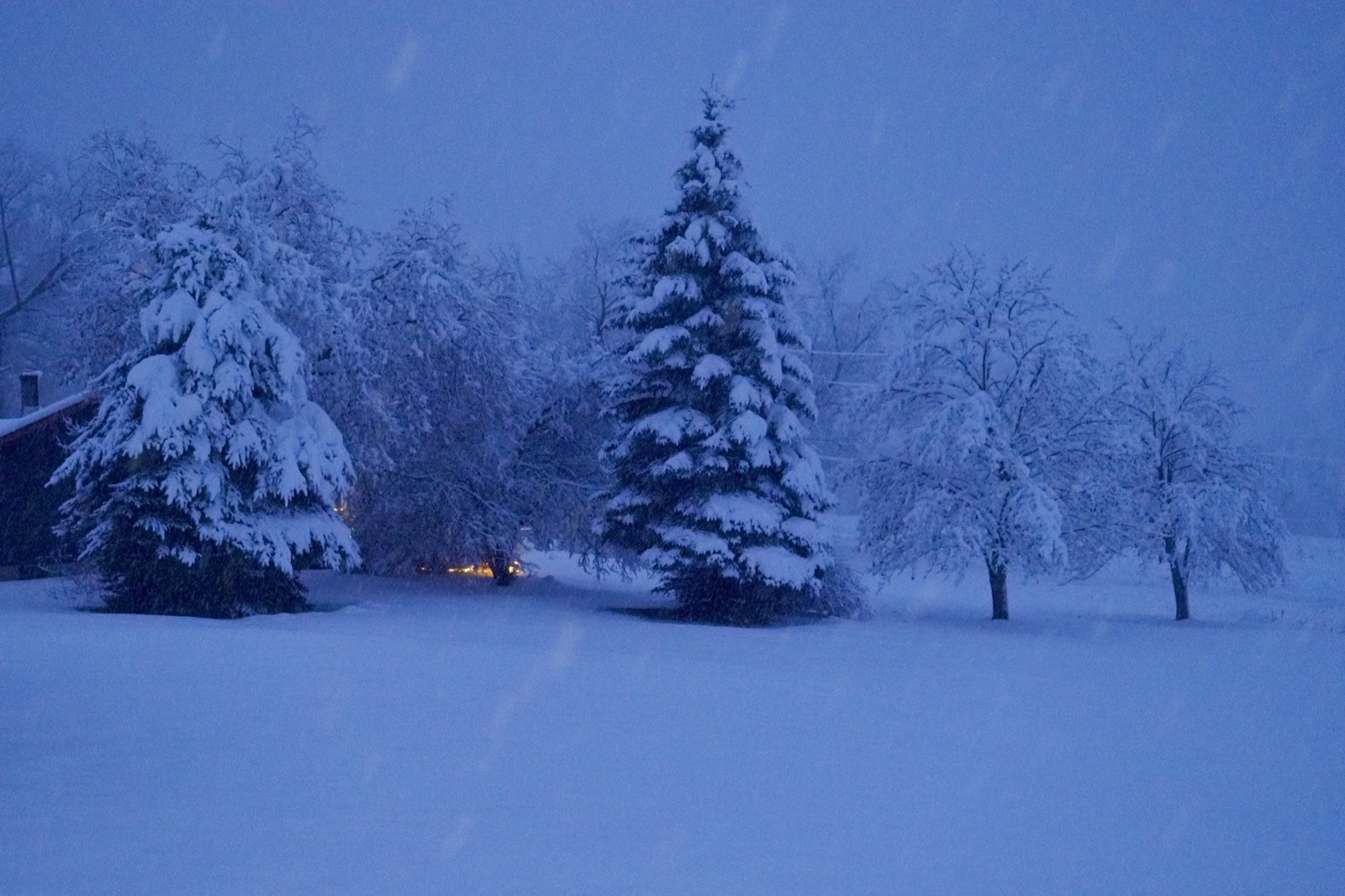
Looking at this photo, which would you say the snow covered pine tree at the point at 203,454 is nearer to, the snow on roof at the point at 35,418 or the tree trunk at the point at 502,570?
the snow on roof at the point at 35,418

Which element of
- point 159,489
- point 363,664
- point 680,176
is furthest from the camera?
Result: point 680,176

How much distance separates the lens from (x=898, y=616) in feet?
86.9

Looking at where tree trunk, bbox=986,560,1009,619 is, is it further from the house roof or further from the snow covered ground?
the house roof

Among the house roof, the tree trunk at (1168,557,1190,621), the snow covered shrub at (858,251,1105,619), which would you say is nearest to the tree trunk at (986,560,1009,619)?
the snow covered shrub at (858,251,1105,619)

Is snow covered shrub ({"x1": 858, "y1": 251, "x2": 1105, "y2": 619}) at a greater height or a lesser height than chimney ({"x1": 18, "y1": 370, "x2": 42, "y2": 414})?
lesser

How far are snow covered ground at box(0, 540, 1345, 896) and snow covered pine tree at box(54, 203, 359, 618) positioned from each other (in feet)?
6.04

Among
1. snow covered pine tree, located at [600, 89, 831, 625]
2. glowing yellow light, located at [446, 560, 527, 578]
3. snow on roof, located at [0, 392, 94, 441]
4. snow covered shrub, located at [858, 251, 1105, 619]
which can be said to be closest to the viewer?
snow covered pine tree, located at [600, 89, 831, 625]

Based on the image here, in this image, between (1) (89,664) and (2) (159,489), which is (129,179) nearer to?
(2) (159,489)

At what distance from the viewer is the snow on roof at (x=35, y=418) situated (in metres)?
24.0

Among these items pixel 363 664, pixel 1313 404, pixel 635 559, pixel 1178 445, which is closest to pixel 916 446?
pixel 635 559

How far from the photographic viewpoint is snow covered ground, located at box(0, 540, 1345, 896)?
6668 millimetres

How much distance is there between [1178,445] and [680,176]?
45.4ft

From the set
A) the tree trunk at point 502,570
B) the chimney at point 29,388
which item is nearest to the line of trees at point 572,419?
the tree trunk at point 502,570

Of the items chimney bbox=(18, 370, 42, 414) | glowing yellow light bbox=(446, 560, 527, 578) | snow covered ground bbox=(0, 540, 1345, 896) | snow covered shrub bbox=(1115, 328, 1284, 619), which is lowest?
snow covered ground bbox=(0, 540, 1345, 896)
